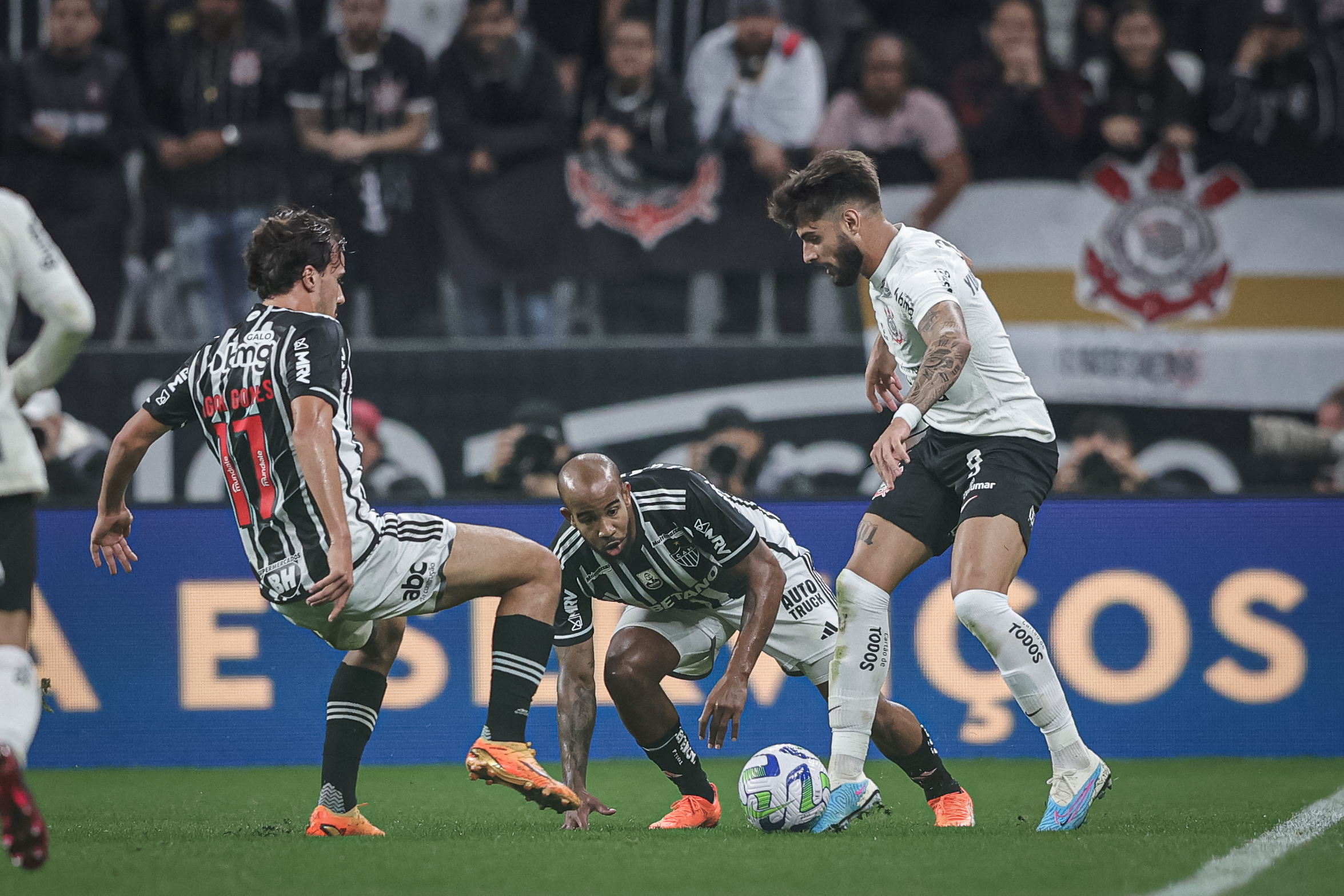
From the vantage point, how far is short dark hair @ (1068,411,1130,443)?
9.12 metres

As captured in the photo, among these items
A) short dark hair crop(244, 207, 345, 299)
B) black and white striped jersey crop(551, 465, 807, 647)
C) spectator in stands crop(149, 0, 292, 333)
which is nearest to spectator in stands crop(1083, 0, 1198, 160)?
black and white striped jersey crop(551, 465, 807, 647)

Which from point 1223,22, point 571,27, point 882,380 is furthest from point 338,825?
point 1223,22

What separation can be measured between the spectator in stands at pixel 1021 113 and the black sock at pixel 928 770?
16.9ft

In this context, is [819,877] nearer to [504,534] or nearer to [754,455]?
[504,534]

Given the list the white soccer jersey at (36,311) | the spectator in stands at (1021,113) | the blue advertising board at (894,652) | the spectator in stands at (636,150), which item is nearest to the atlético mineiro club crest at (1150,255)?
the spectator in stands at (1021,113)

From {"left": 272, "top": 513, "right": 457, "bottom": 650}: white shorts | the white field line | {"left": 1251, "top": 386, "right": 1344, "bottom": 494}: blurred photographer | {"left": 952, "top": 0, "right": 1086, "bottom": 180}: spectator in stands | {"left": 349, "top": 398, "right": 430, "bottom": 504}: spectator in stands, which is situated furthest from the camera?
{"left": 952, "top": 0, "right": 1086, "bottom": 180}: spectator in stands

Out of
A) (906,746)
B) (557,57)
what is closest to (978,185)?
(557,57)

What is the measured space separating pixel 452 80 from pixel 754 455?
10.1 feet

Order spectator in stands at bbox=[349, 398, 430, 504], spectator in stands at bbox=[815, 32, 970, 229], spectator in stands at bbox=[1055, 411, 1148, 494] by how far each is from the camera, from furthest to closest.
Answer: spectator in stands at bbox=[815, 32, 970, 229], spectator in stands at bbox=[1055, 411, 1148, 494], spectator in stands at bbox=[349, 398, 430, 504]

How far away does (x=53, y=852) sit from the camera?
4.49m

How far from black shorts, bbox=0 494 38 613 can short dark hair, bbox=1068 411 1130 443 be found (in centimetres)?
659

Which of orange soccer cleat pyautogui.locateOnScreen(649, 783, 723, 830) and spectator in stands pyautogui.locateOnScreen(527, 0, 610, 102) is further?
spectator in stands pyautogui.locateOnScreen(527, 0, 610, 102)

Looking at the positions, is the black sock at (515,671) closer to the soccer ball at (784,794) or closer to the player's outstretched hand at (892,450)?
the soccer ball at (784,794)

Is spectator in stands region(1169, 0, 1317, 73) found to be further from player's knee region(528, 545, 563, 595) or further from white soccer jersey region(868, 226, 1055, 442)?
player's knee region(528, 545, 563, 595)
